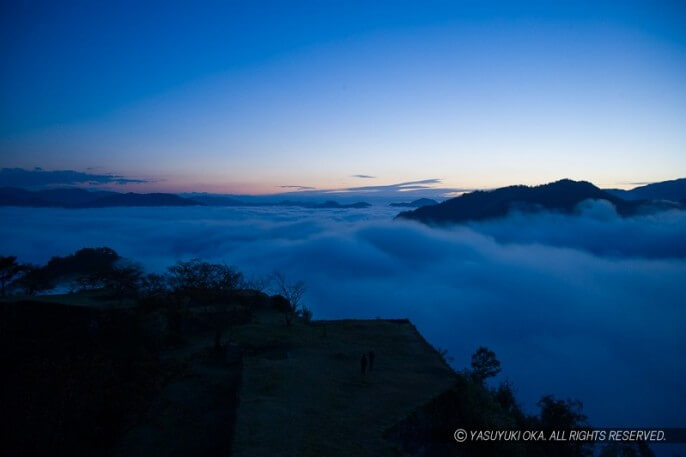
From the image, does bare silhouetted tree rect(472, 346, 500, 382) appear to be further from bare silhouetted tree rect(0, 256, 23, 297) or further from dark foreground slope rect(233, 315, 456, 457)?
bare silhouetted tree rect(0, 256, 23, 297)

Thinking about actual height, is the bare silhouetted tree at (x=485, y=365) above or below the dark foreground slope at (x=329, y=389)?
below

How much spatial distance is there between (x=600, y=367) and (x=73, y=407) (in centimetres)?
11830

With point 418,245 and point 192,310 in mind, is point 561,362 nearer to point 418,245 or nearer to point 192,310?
point 418,245

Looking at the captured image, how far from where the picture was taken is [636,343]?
355 ft

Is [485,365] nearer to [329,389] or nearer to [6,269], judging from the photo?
[329,389]

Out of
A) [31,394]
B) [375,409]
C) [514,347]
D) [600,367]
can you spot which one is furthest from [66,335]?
[600,367]

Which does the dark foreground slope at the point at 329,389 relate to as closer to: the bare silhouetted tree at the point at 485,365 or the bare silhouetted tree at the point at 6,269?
the bare silhouetted tree at the point at 485,365

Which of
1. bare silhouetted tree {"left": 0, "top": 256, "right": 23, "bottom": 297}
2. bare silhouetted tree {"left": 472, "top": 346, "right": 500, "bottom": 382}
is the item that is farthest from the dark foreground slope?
bare silhouetted tree {"left": 0, "top": 256, "right": 23, "bottom": 297}

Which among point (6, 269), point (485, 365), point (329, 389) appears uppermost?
point (6, 269)

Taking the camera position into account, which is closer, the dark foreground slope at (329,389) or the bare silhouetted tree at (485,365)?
the dark foreground slope at (329,389)

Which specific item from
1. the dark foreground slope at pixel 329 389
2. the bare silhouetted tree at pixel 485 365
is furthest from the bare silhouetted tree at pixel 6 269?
the bare silhouetted tree at pixel 485 365

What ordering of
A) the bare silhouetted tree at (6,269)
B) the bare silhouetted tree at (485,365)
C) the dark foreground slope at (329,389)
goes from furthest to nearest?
1. the bare silhouetted tree at (6,269)
2. the bare silhouetted tree at (485,365)
3. the dark foreground slope at (329,389)

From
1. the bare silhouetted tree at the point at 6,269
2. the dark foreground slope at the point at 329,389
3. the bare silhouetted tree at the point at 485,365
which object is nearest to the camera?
the dark foreground slope at the point at 329,389

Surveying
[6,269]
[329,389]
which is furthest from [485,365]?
[6,269]
